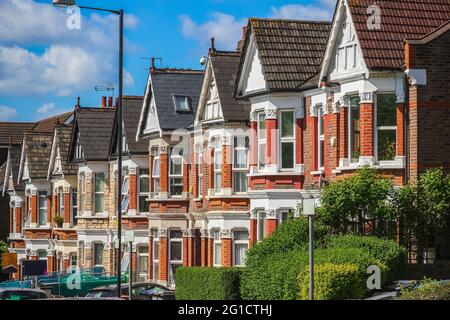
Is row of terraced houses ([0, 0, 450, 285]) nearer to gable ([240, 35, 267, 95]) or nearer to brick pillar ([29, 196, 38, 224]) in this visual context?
gable ([240, 35, 267, 95])

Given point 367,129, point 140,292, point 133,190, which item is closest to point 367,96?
point 367,129

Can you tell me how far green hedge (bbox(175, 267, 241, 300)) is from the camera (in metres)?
34.5

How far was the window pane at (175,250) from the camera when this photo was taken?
50656mm

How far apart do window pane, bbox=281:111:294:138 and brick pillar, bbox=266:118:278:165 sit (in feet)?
0.89

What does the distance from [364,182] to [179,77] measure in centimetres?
1981

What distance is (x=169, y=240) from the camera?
167 ft

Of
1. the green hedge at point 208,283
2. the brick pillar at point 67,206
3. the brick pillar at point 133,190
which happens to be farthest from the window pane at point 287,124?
the brick pillar at point 67,206

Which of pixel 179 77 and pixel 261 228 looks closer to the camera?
pixel 261 228

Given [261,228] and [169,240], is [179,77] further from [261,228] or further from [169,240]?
[261,228]

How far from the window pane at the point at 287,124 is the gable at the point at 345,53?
355 cm

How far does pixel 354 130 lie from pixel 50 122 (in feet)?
157

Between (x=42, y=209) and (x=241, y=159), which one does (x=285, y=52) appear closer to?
(x=241, y=159)
